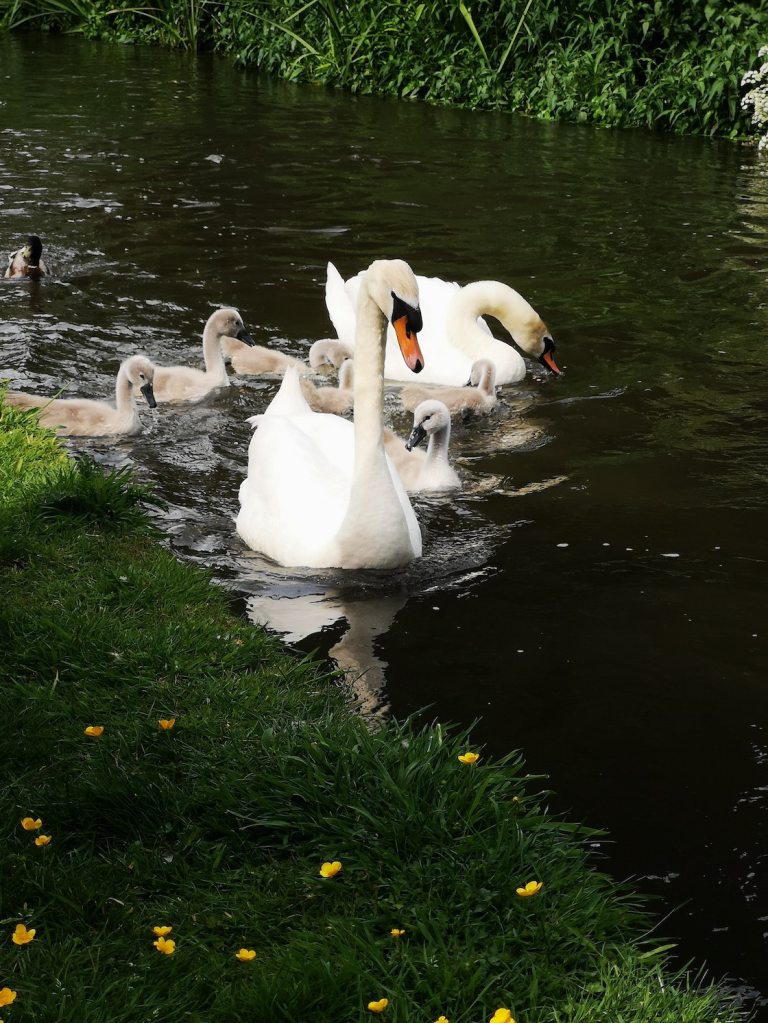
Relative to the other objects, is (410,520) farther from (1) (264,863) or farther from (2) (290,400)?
(1) (264,863)

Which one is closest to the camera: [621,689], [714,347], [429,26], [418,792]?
[418,792]

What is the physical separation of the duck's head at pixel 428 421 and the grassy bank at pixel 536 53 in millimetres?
12460

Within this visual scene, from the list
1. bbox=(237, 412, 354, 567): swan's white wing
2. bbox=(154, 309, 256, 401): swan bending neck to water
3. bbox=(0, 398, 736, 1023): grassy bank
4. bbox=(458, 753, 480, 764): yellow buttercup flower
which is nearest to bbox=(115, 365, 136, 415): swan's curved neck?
bbox=(154, 309, 256, 401): swan bending neck to water

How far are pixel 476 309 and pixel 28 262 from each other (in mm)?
3534

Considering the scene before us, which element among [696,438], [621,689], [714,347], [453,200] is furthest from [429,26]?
[621,689]

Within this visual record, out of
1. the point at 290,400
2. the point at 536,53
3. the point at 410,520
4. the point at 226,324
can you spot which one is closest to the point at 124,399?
the point at 290,400

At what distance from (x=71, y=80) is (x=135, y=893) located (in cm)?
2032

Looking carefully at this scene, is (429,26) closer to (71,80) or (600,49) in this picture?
(600,49)

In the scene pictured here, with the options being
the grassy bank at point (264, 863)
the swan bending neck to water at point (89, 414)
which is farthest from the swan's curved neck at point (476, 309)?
the grassy bank at point (264, 863)

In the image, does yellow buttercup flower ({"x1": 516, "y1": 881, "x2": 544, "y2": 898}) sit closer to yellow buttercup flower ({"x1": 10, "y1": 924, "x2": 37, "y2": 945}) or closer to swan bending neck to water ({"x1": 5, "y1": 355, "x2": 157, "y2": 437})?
yellow buttercup flower ({"x1": 10, "y1": 924, "x2": 37, "y2": 945})

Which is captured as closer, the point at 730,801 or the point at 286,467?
the point at 730,801

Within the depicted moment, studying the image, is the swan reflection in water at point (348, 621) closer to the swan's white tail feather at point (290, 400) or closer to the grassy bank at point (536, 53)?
the swan's white tail feather at point (290, 400)

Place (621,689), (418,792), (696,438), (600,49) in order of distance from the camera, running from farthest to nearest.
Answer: (600,49) < (696,438) < (621,689) < (418,792)

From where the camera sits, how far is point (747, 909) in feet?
11.8
